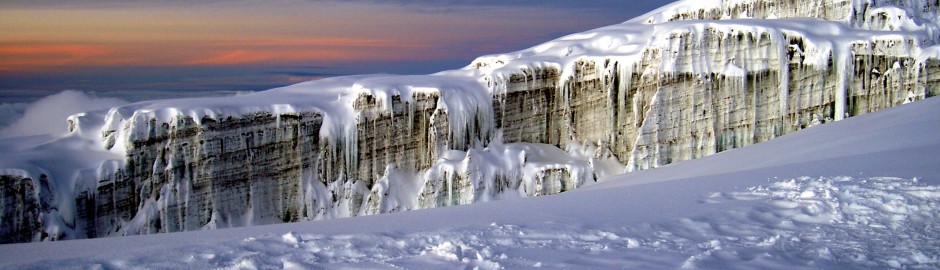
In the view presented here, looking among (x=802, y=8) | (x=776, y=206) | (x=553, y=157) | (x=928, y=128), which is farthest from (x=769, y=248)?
(x=802, y=8)

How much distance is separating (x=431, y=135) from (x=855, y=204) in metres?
17.1

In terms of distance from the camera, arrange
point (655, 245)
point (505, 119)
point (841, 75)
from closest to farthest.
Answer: point (655, 245) → point (841, 75) → point (505, 119)

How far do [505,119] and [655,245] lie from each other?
18.9 meters

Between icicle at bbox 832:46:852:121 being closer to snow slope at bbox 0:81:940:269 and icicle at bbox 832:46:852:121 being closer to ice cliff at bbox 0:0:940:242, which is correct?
ice cliff at bbox 0:0:940:242

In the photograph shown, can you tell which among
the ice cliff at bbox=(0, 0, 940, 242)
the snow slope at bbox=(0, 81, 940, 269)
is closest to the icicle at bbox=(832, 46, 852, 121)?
the ice cliff at bbox=(0, 0, 940, 242)

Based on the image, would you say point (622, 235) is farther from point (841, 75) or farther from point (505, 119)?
point (841, 75)

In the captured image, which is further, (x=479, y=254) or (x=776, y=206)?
(x=776, y=206)

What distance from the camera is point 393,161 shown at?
2388cm

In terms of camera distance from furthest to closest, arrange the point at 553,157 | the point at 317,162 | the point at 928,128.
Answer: the point at 553,157, the point at 317,162, the point at 928,128

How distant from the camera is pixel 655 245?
6.36 metres

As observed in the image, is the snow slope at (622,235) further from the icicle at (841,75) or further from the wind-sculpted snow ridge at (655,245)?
the icicle at (841,75)

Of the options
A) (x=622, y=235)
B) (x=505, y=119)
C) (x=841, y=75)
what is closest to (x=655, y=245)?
(x=622, y=235)

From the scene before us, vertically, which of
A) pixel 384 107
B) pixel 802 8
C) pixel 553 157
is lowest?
pixel 553 157

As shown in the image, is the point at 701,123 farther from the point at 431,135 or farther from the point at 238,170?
the point at 238,170
